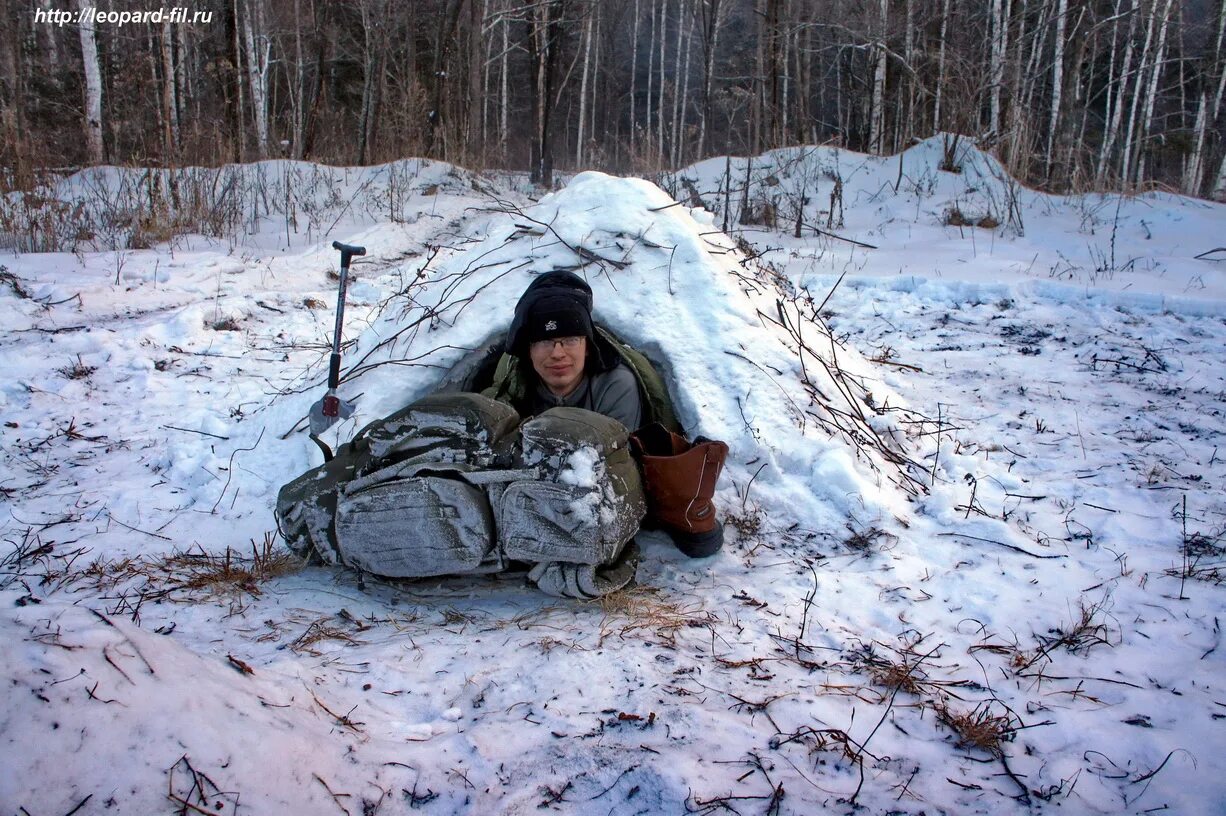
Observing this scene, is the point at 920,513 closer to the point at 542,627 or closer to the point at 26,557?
the point at 542,627

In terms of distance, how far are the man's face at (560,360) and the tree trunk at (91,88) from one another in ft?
36.3

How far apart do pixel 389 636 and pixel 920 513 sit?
2025 millimetres

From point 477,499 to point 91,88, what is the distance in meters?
12.7

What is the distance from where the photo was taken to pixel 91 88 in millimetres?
10977

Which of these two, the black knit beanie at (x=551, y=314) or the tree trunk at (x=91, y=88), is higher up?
the tree trunk at (x=91, y=88)

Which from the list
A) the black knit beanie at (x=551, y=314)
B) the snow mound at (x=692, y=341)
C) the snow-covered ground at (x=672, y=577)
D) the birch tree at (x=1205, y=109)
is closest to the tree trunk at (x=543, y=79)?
the snow-covered ground at (x=672, y=577)

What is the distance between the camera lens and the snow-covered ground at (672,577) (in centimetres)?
141

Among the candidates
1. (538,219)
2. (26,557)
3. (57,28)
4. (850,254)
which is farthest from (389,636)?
(57,28)

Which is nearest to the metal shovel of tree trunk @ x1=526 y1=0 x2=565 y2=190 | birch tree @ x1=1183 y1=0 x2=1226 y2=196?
tree trunk @ x1=526 y1=0 x2=565 y2=190

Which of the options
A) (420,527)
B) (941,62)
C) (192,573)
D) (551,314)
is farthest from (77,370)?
(941,62)

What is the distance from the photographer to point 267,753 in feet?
4.25

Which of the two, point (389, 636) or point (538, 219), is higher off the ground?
point (538, 219)

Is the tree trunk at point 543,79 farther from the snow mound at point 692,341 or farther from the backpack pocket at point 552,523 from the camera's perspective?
the backpack pocket at point 552,523

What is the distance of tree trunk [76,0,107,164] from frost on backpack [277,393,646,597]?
37.3 ft
